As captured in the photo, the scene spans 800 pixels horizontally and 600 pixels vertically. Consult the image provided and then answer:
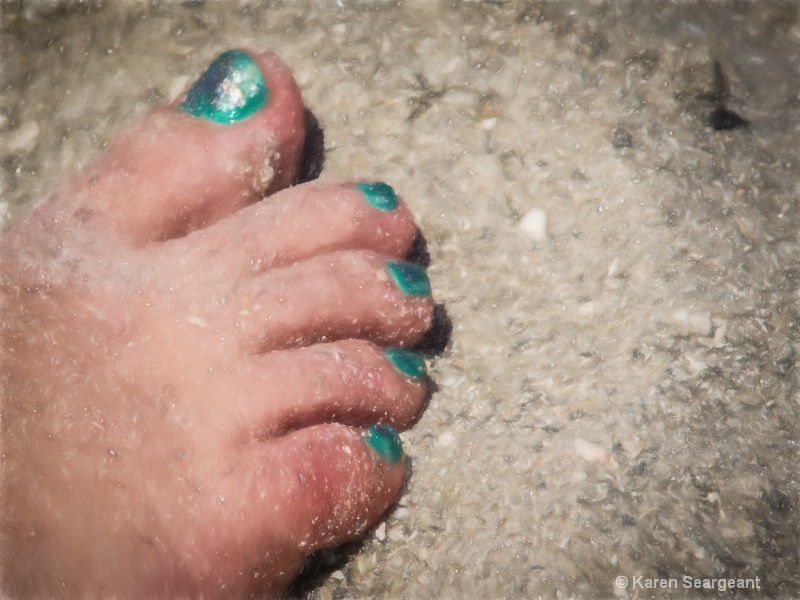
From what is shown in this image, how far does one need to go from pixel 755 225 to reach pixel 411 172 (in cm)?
59

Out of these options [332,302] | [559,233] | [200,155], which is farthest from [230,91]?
[559,233]

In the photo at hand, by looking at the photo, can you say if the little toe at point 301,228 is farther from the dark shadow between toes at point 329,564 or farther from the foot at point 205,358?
the dark shadow between toes at point 329,564

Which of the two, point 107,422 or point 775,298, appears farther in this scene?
point 775,298

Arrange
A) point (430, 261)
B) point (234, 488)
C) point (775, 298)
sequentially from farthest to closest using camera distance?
point (430, 261), point (775, 298), point (234, 488)

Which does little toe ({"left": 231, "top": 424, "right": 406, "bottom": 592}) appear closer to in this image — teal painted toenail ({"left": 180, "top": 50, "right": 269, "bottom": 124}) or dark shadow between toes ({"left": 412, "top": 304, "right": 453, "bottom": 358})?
dark shadow between toes ({"left": 412, "top": 304, "right": 453, "bottom": 358})

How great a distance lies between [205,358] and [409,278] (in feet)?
1.13

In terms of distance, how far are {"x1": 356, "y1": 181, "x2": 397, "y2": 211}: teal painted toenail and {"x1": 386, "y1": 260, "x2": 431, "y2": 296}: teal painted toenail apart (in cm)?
9

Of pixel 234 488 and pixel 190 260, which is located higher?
pixel 190 260

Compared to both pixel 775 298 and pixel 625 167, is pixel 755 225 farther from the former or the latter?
pixel 625 167

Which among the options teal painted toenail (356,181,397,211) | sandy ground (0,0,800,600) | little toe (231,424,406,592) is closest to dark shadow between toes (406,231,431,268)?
sandy ground (0,0,800,600)

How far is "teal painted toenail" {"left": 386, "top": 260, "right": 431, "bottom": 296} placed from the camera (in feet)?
4.35

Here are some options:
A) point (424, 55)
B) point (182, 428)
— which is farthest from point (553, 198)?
point (182, 428)

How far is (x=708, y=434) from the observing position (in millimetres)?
1299

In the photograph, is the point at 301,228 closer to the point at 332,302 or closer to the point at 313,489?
the point at 332,302
